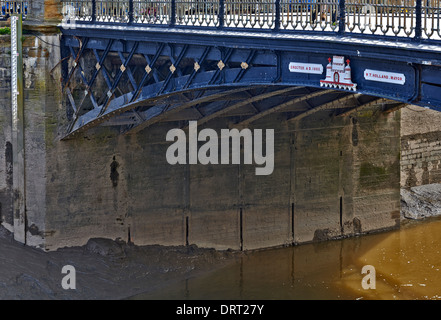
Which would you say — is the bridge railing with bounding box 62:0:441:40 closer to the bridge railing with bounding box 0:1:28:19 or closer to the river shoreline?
the bridge railing with bounding box 0:1:28:19

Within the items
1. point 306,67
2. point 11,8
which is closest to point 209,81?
point 306,67

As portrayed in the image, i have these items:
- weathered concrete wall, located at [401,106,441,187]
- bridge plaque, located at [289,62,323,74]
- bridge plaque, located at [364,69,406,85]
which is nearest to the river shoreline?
weathered concrete wall, located at [401,106,441,187]

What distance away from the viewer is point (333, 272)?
2484 centimetres

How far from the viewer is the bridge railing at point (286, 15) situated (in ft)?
51.2

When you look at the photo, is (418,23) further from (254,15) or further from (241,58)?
(254,15)

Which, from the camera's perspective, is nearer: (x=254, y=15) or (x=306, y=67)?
(x=306, y=67)

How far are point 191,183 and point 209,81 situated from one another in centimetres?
640

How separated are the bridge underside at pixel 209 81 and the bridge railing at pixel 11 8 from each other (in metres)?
1.74

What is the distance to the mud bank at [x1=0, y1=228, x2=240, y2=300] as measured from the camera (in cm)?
2228

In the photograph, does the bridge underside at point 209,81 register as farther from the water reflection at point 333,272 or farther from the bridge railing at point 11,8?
the water reflection at point 333,272

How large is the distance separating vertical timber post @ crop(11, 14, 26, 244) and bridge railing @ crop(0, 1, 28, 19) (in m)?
0.89
